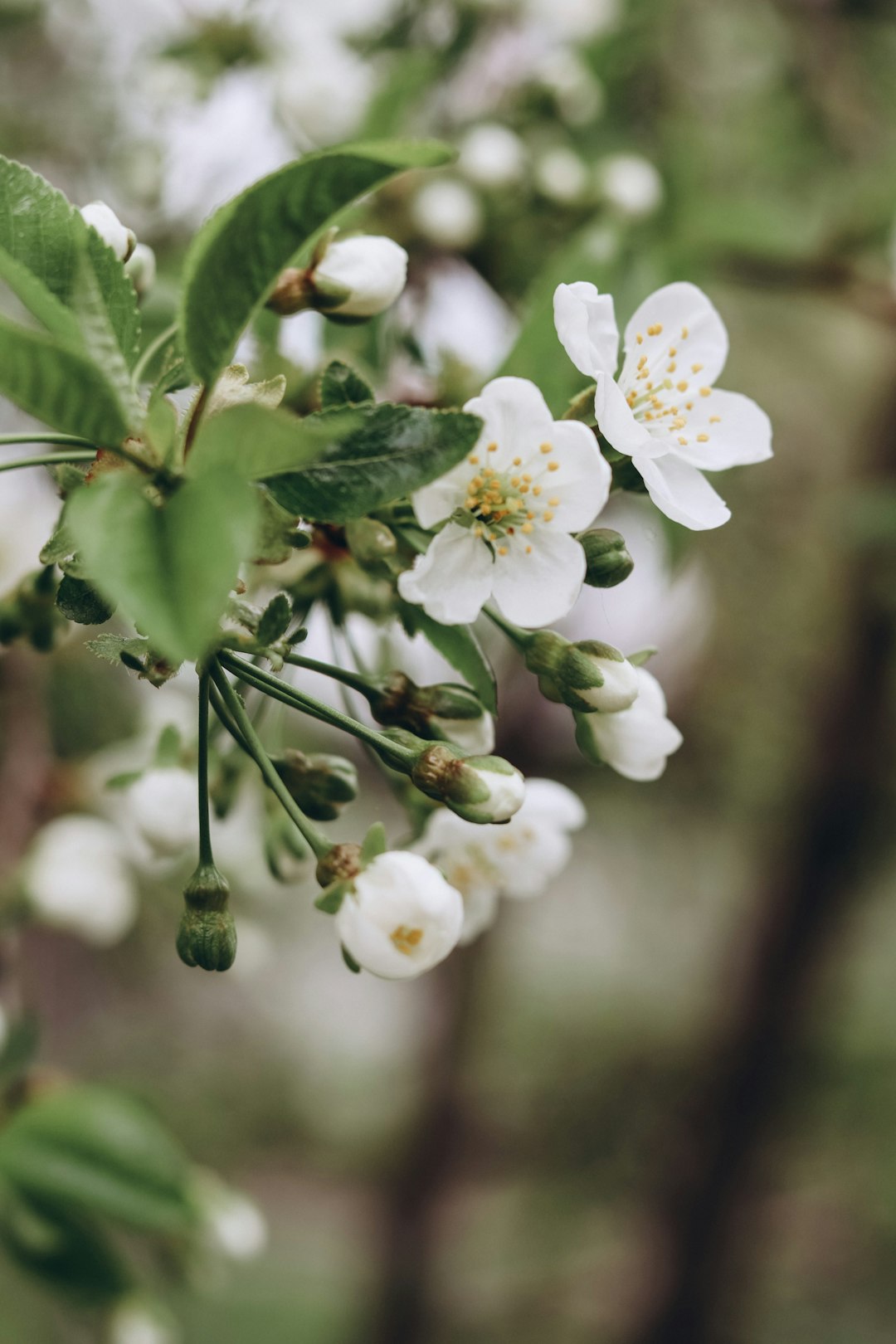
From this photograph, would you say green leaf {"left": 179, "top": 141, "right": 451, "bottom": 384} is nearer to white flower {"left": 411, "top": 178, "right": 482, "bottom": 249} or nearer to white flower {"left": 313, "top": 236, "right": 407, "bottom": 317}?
white flower {"left": 313, "top": 236, "right": 407, "bottom": 317}

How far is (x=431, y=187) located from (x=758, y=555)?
4.15ft

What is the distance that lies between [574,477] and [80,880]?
2.18 ft

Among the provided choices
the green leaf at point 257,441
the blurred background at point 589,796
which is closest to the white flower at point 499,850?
the blurred background at point 589,796

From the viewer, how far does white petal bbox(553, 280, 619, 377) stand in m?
0.45

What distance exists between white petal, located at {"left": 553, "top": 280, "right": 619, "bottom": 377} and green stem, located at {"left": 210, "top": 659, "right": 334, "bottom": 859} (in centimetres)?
20

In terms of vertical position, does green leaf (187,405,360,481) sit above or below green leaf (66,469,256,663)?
above

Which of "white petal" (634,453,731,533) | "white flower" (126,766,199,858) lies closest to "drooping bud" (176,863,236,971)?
"white flower" (126,766,199,858)

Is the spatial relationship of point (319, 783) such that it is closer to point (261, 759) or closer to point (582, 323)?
point (261, 759)

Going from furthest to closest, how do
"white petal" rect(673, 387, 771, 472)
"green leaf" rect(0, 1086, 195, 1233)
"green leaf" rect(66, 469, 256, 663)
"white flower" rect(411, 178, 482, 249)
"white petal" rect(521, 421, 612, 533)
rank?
"white flower" rect(411, 178, 482, 249) < "green leaf" rect(0, 1086, 195, 1233) < "white petal" rect(673, 387, 771, 472) < "white petal" rect(521, 421, 612, 533) < "green leaf" rect(66, 469, 256, 663)

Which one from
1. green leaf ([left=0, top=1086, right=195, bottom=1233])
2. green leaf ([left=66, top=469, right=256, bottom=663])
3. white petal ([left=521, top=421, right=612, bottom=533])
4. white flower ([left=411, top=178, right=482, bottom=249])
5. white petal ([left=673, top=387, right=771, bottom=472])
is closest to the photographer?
green leaf ([left=66, top=469, right=256, bottom=663])

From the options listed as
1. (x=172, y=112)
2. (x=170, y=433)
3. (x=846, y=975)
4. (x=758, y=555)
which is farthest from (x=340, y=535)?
(x=846, y=975)

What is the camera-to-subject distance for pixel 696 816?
107 inches

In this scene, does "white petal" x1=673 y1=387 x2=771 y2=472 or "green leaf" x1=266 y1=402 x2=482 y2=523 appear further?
"white petal" x1=673 y1=387 x2=771 y2=472

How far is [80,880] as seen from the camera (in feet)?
3.08
